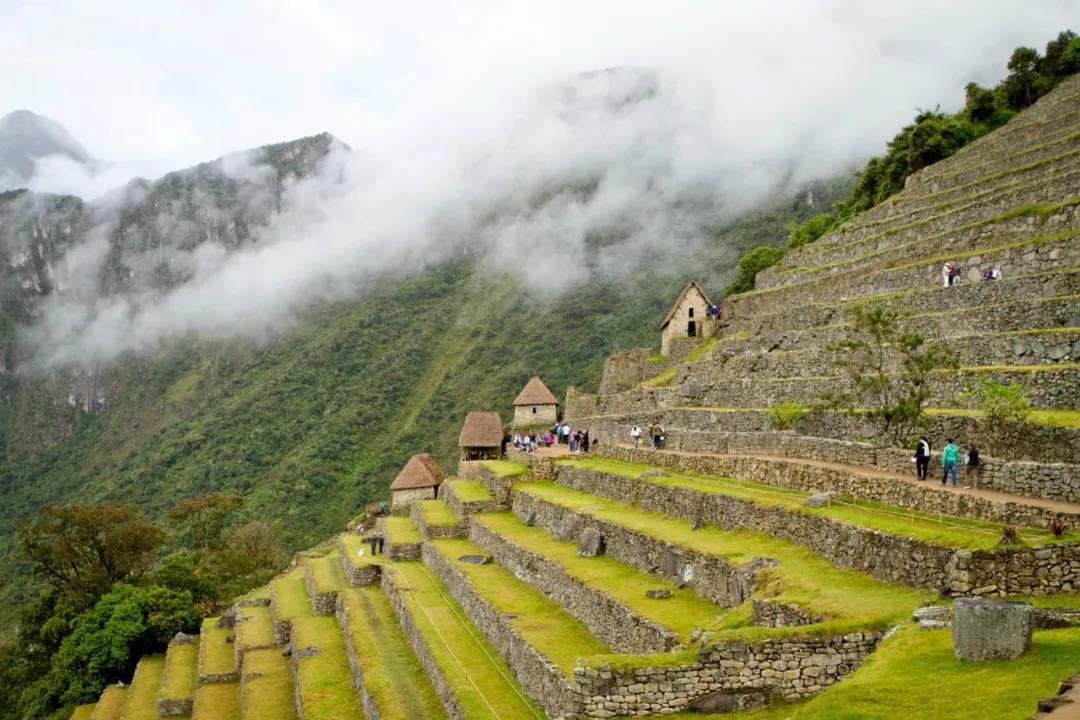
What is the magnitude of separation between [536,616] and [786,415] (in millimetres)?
7486

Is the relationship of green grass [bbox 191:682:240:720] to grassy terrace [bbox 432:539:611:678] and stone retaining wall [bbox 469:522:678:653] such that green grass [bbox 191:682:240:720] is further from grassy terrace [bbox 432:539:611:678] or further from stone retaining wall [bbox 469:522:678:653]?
stone retaining wall [bbox 469:522:678:653]

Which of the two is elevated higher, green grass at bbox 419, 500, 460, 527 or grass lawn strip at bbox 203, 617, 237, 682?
green grass at bbox 419, 500, 460, 527

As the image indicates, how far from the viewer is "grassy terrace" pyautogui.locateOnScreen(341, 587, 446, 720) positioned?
52.3 ft

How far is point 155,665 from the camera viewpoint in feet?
105

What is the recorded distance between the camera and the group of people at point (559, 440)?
30.8 metres

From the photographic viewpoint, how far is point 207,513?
52219 millimetres

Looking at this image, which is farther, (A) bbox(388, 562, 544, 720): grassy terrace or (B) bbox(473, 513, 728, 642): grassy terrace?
(A) bbox(388, 562, 544, 720): grassy terrace

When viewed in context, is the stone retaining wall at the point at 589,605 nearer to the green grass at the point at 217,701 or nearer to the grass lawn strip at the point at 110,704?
the green grass at the point at 217,701

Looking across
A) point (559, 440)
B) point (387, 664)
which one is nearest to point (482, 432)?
point (559, 440)

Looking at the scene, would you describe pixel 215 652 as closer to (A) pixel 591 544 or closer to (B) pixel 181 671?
(B) pixel 181 671

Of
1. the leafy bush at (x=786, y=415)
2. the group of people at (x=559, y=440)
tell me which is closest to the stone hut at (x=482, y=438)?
the group of people at (x=559, y=440)

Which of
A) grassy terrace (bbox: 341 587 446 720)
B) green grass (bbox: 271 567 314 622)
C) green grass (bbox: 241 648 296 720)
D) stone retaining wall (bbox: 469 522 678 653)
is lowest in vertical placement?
green grass (bbox: 241 648 296 720)

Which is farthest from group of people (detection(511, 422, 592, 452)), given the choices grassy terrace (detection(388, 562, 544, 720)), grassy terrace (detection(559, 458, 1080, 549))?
grassy terrace (detection(559, 458, 1080, 549))

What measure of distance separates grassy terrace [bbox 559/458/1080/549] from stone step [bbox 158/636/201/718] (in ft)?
52.9
